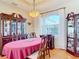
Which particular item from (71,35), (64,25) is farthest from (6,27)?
(71,35)

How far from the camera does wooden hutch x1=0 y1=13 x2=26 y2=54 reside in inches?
196

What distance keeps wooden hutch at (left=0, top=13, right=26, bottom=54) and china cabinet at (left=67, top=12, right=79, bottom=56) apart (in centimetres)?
233

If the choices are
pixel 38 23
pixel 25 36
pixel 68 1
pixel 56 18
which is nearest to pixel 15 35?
pixel 25 36

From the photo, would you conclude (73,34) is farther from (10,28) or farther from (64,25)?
(10,28)

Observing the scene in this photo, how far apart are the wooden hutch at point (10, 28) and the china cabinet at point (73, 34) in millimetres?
2330

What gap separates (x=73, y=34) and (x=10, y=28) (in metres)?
2.94

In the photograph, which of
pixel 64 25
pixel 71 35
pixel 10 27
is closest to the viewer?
pixel 71 35

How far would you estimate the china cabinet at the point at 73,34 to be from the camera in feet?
15.3

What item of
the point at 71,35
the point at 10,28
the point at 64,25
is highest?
the point at 64,25

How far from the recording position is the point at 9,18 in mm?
5289

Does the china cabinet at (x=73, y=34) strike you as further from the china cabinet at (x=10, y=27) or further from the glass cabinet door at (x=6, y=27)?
the glass cabinet door at (x=6, y=27)

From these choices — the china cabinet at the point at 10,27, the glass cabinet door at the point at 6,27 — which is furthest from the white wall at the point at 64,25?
the glass cabinet door at the point at 6,27

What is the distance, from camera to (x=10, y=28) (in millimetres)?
5320

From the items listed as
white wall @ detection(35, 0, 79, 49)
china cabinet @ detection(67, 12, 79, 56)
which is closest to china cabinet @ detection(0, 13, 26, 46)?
white wall @ detection(35, 0, 79, 49)
